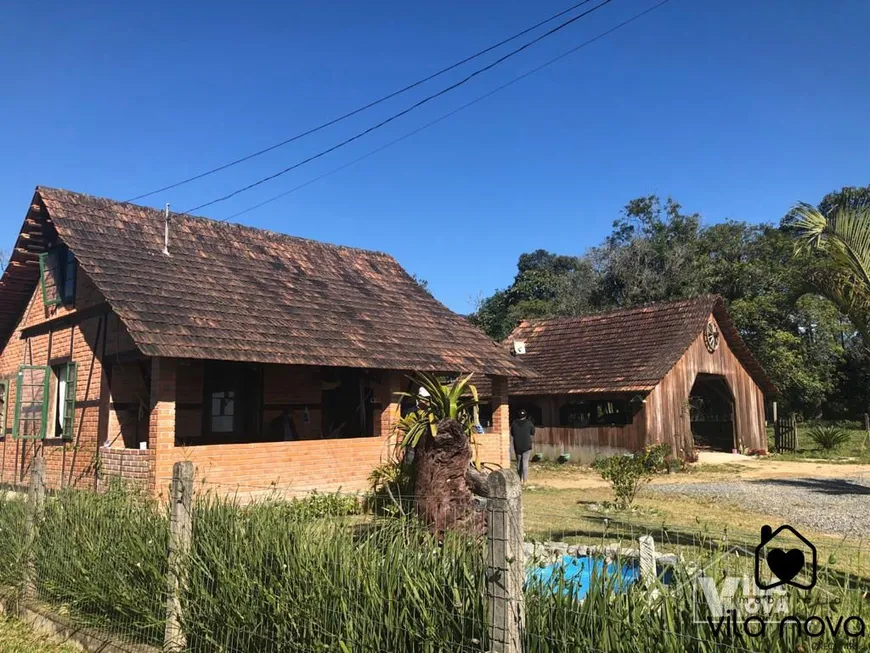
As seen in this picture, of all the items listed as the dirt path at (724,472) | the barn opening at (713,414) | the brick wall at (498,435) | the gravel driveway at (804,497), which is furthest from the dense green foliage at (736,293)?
the brick wall at (498,435)

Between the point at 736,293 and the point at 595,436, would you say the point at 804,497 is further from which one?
the point at 736,293

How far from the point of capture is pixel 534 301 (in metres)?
49.7

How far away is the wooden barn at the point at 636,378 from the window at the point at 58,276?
12.0 metres

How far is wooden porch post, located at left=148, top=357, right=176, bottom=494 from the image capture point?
10969mm

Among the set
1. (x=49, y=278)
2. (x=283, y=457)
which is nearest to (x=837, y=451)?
(x=283, y=457)

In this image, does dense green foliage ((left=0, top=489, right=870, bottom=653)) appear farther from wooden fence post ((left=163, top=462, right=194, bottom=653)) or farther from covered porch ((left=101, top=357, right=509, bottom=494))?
covered porch ((left=101, top=357, right=509, bottom=494))

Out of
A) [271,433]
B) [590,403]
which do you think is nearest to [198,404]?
[271,433]

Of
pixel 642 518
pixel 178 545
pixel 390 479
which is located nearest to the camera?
pixel 178 545

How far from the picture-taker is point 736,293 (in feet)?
126

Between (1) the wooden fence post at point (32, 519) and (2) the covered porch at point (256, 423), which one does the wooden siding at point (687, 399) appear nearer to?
(2) the covered porch at point (256, 423)

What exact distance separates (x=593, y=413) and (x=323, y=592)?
67.5 ft

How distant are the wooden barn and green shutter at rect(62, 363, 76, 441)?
11.8 meters

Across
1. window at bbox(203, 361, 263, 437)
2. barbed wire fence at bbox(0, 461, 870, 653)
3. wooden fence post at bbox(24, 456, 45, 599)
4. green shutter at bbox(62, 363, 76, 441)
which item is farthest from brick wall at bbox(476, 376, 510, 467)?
wooden fence post at bbox(24, 456, 45, 599)

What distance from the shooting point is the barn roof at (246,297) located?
12.1 metres
